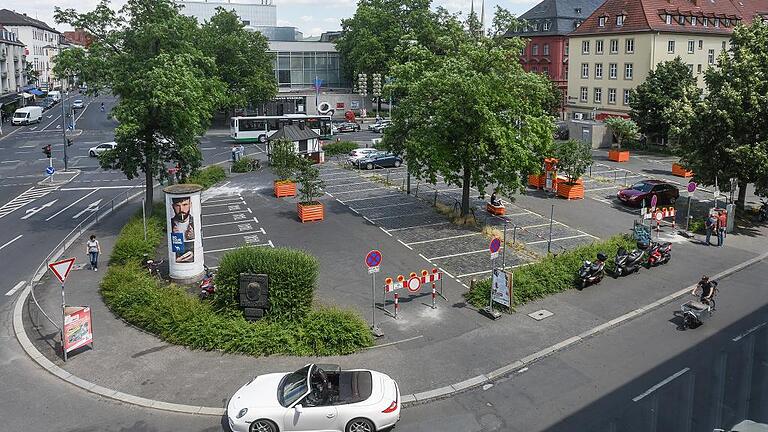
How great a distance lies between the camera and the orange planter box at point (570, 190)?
35.1 metres

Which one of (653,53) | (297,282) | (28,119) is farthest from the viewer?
(28,119)

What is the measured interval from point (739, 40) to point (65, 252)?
107 feet

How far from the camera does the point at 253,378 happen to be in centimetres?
1437

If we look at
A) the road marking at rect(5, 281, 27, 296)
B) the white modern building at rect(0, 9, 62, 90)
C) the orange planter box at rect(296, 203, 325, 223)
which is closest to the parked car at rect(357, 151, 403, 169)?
the orange planter box at rect(296, 203, 325, 223)

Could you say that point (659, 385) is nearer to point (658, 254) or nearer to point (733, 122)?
point (658, 254)

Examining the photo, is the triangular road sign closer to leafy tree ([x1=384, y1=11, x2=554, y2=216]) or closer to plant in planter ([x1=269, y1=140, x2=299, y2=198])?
leafy tree ([x1=384, y1=11, x2=554, y2=216])

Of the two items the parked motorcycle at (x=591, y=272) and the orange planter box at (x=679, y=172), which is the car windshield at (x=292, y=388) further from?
the orange planter box at (x=679, y=172)

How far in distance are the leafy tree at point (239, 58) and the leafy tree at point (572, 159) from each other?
40848 mm

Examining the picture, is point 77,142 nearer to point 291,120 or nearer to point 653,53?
point 291,120

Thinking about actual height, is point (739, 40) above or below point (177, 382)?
above

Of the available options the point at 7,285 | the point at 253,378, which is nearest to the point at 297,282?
the point at 253,378

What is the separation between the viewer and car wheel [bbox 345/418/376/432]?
12102 mm

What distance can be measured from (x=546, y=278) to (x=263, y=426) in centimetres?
1117

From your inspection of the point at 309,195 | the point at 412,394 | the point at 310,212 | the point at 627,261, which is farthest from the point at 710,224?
the point at 412,394
